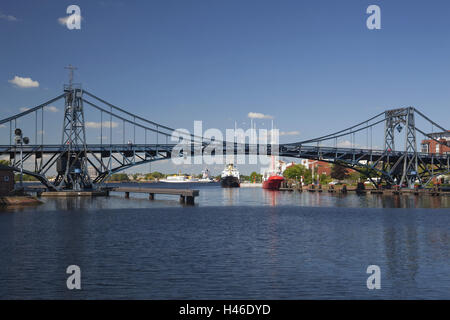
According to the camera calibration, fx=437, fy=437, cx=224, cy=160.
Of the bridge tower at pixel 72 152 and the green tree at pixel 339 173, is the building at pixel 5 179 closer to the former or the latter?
the bridge tower at pixel 72 152

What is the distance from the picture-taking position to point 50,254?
27125 millimetres

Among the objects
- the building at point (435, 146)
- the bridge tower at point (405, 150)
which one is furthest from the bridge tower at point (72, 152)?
the building at point (435, 146)

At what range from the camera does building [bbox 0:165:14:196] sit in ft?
210

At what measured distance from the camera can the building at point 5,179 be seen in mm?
64125

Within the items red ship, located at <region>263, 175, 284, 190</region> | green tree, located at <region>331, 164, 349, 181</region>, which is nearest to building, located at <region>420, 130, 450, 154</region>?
green tree, located at <region>331, 164, 349, 181</region>

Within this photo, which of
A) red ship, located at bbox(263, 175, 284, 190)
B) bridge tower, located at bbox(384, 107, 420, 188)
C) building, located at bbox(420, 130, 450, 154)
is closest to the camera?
bridge tower, located at bbox(384, 107, 420, 188)

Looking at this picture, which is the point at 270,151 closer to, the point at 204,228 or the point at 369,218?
the point at 369,218

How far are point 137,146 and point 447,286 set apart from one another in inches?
3333

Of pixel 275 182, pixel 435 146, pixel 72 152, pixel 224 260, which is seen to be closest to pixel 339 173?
pixel 275 182

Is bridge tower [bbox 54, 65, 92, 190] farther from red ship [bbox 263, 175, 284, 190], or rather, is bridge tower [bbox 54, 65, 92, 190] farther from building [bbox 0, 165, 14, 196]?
red ship [bbox 263, 175, 284, 190]

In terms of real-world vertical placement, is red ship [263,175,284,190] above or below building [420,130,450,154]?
below

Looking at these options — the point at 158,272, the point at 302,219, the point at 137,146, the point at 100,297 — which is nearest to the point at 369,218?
the point at 302,219

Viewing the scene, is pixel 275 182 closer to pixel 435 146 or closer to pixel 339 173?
pixel 339 173

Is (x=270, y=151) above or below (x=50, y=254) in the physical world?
above
